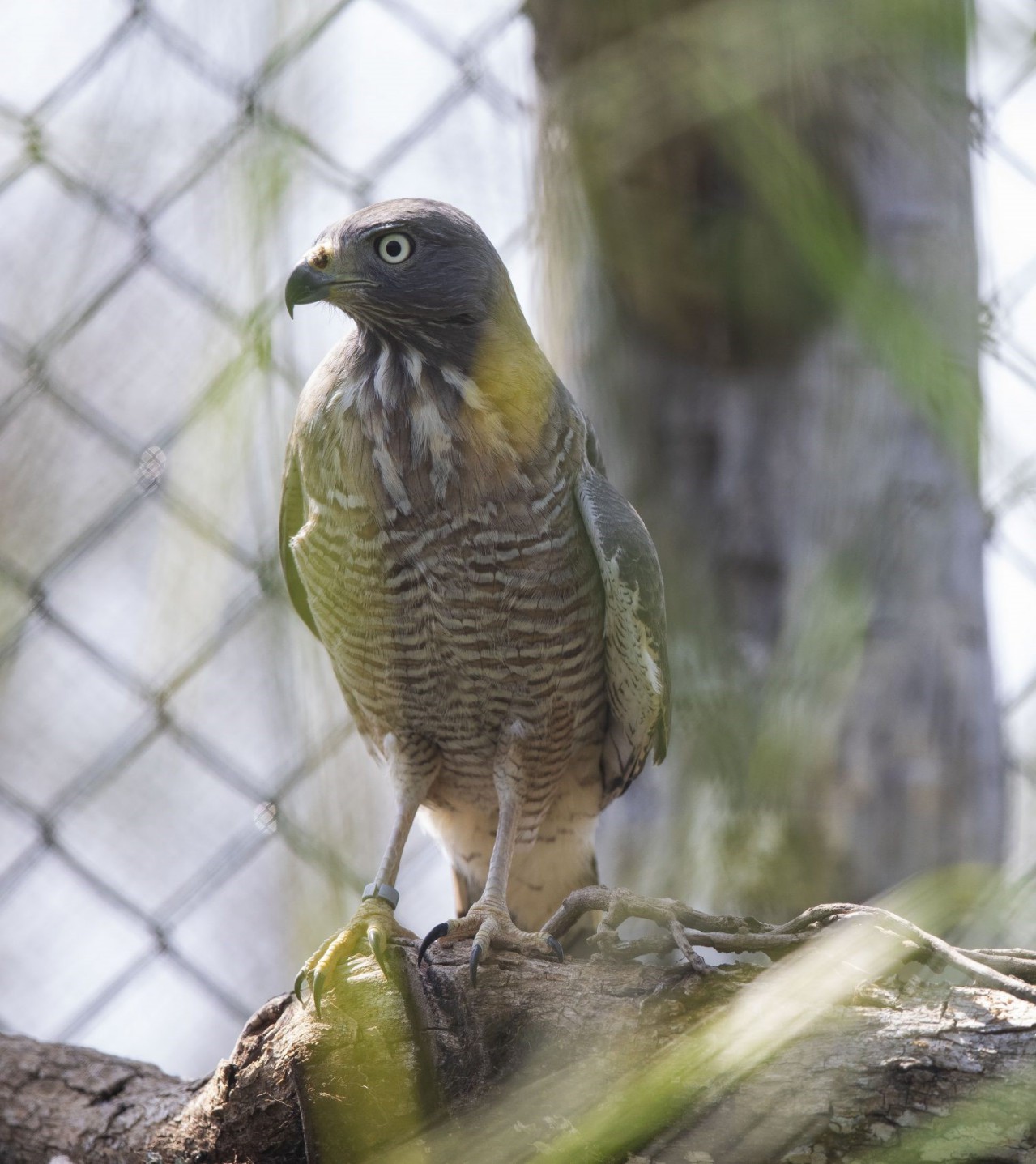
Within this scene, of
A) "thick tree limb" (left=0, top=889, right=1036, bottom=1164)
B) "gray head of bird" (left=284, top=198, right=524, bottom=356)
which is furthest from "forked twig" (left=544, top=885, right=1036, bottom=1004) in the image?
"gray head of bird" (left=284, top=198, right=524, bottom=356)

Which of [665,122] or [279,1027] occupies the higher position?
[665,122]

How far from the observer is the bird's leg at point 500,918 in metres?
2.04

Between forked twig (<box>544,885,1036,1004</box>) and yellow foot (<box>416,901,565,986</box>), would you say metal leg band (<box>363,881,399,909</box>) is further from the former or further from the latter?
forked twig (<box>544,885,1036,1004</box>)

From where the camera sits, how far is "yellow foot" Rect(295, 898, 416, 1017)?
1.79 meters

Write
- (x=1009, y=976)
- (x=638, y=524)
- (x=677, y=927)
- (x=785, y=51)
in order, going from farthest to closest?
(x=638, y=524) < (x=677, y=927) < (x=1009, y=976) < (x=785, y=51)

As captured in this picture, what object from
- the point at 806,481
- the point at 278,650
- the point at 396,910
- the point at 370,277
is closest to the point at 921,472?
the point at 806,481

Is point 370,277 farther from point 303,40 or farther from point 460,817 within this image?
point 303,40

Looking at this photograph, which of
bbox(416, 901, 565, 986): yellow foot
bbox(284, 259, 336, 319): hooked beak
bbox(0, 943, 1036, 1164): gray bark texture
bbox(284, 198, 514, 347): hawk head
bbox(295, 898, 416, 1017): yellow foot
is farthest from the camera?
bbox(284, 198, 514, 347): hawk head

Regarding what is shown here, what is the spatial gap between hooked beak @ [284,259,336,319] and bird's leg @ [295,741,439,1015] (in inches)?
36.6

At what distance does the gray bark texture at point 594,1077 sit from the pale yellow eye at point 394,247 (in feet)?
4.27

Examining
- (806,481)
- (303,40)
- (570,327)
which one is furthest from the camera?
(806,481)

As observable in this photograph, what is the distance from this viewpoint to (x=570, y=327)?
1.63 meters

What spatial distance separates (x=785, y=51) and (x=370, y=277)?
4.28 ft

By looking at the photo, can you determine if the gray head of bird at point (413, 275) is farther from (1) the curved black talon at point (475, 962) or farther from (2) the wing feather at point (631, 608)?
(1) the curved black talon at point (475, 962)
